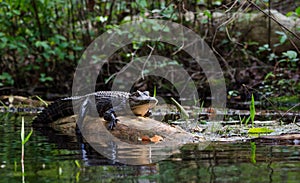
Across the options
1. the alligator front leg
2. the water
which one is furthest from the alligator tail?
the water

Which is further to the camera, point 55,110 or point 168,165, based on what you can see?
point 55,110

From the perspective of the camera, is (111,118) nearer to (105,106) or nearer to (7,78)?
(105,106)

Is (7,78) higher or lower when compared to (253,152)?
higher

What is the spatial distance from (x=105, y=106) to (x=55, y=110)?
72 centimetres

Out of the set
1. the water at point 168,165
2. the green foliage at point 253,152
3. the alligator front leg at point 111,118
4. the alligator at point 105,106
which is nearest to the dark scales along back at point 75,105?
the alligator at point 105,106

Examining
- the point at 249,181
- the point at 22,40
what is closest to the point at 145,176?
the point at 249,181

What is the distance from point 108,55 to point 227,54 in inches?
99.1

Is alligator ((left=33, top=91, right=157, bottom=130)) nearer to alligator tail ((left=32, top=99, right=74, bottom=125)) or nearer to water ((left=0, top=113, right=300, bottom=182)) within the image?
alligator tail ((left=32, top=99, right=74, bottom=125))

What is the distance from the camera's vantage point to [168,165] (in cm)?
282

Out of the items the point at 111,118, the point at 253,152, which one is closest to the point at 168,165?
the point at 253,152

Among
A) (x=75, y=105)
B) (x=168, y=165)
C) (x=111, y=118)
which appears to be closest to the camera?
(x=168, y=165)

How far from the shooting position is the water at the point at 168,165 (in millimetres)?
2473

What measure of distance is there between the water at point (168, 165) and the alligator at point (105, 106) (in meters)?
0.96

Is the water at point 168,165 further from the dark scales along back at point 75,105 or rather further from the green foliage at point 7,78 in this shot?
the green foliage at point 7,78
